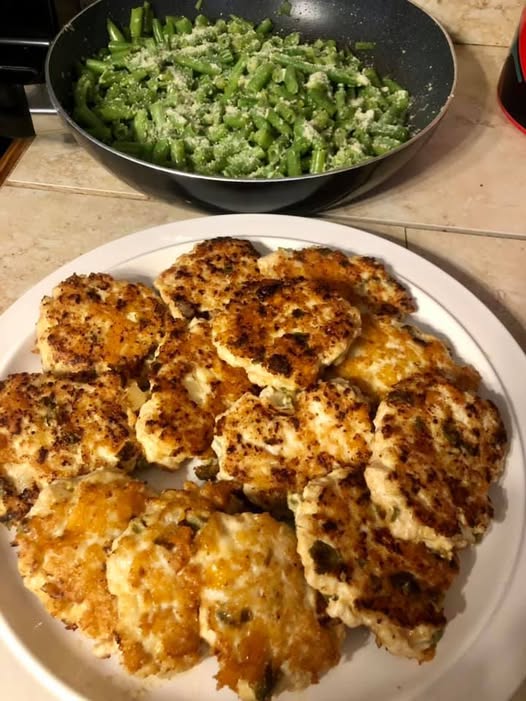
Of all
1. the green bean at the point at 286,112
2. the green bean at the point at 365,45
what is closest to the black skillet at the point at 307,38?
the green bean at the point at 365,45

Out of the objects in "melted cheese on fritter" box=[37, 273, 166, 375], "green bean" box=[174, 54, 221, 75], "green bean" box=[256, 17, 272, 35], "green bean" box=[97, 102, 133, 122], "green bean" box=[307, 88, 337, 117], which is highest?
"green bean" box=[256, 17, 272, 35]

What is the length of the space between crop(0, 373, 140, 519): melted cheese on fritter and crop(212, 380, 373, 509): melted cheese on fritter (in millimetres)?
229

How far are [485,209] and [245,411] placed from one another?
1176 millimetres

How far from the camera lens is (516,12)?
Result: 252 centimetres

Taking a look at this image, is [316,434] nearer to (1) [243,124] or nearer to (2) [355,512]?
(2) [355,512]

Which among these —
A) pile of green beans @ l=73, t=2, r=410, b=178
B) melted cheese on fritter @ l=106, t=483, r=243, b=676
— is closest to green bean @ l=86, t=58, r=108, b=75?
pile of green beans @ l=73, t=2, r=410, b=178

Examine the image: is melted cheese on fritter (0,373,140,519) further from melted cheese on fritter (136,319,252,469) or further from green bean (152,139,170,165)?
green bean (152,139,170,165)

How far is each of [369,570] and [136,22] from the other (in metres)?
2.09

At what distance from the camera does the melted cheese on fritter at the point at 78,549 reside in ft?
3.71

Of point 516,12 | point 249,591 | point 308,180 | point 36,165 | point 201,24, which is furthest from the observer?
point 516,12

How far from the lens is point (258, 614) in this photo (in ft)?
3.48

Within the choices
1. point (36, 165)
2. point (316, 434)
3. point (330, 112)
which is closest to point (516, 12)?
point (330, 112)

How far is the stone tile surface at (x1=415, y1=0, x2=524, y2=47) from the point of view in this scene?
2508 millimetres

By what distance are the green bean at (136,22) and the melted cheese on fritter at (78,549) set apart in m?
1.79
